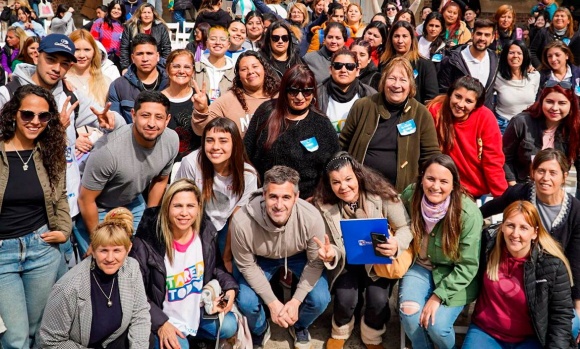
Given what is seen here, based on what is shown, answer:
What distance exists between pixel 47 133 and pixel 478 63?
13.5 ft

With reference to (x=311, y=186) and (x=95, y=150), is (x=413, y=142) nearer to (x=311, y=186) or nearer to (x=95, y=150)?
(x=311, y=186)

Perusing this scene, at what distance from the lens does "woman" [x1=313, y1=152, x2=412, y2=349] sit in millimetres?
3771

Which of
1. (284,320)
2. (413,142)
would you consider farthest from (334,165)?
(284,320)

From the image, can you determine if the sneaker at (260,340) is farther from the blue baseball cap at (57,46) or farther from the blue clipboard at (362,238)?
the blue baseball cap at (57,46)

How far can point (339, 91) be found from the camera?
456 centimetres

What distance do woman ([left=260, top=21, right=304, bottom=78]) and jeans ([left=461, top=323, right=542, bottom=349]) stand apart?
8.98ft

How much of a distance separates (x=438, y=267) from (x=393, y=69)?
1.41 m

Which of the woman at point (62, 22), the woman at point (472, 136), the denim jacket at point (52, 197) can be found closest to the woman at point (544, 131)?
the woman at point (472, 136)

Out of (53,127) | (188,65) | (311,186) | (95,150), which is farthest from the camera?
(188,65)

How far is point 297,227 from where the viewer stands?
12.2ft

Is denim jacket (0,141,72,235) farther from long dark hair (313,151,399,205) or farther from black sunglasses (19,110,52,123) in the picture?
long dark hair (313,151,399,205)

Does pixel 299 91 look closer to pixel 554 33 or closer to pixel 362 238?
A: pixel 362 238

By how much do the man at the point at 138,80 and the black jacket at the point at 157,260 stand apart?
1.26m

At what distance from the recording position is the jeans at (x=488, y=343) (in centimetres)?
348
